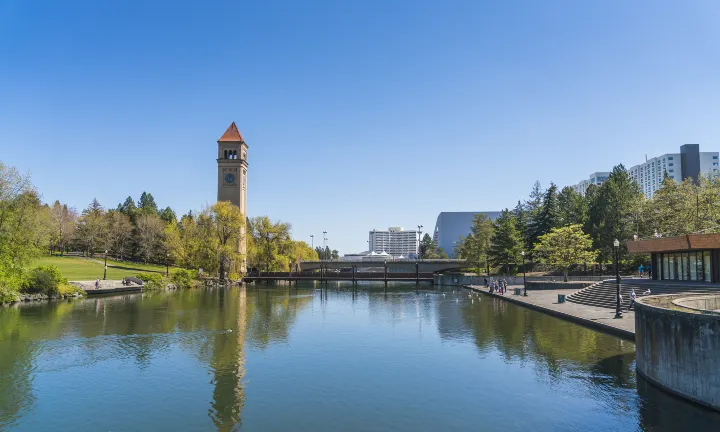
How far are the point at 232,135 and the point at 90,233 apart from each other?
37992 mm

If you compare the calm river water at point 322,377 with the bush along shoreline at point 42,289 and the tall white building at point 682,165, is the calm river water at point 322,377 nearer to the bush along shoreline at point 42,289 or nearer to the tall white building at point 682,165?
the bush along shoreline at point 42,289

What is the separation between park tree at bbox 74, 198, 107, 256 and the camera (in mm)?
102625

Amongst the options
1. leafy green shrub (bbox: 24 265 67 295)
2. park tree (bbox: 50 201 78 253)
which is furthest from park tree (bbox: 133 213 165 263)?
leafy green shrub (bbox: 24 265 67 295)

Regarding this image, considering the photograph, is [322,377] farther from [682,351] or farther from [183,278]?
[183,278]

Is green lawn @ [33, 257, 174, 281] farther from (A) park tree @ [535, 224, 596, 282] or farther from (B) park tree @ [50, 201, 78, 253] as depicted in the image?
(A) park tree @ [535, 224, 596, 282]

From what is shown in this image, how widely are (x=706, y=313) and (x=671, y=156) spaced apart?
202543 mm

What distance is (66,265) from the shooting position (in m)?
81.8

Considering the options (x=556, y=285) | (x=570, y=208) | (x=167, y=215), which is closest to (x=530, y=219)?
(x=570, y=208)

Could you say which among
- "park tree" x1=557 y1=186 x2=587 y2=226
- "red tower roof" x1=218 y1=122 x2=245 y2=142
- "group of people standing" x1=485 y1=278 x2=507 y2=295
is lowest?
"group of people standing" x1=485 y1=278 x2=507 y2=295

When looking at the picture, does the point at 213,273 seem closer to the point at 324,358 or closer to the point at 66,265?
the point at 66,265

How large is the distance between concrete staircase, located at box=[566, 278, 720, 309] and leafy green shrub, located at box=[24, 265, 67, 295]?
5595 cm

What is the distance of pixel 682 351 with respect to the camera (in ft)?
54.3

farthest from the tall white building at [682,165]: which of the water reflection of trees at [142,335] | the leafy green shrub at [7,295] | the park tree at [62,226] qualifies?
the park tree at [62,226]

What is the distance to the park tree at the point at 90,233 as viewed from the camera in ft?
337
